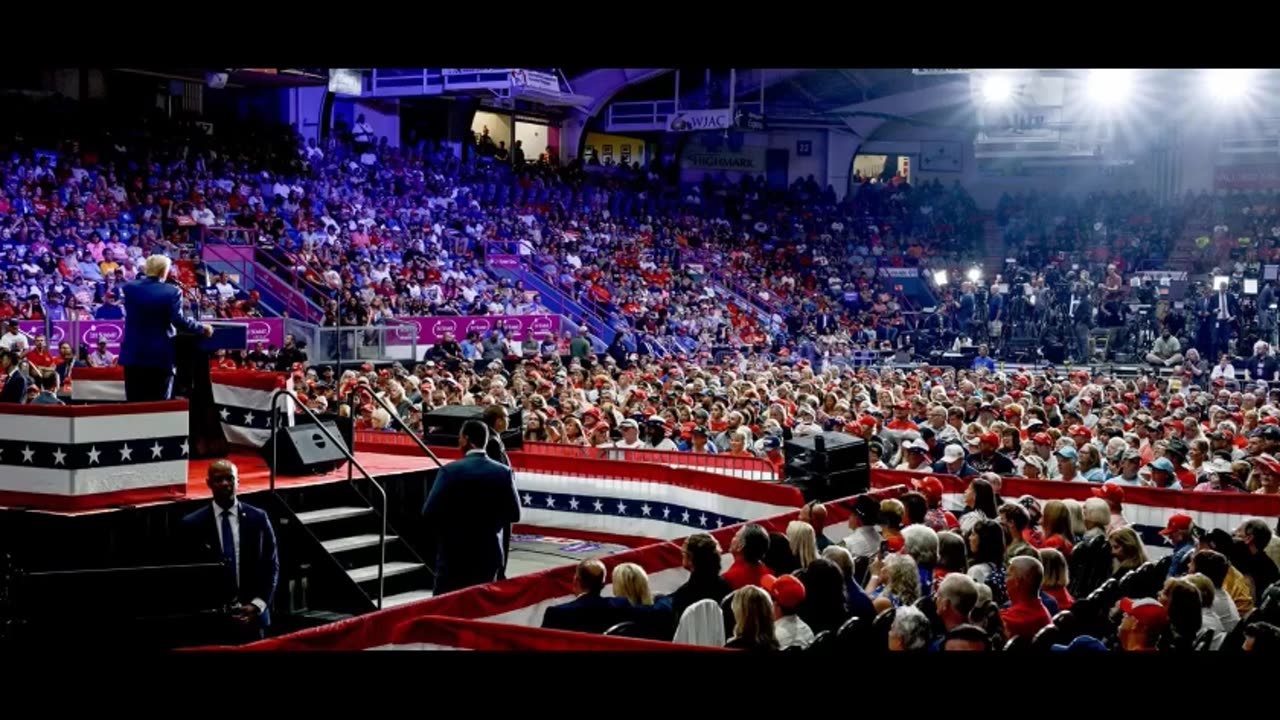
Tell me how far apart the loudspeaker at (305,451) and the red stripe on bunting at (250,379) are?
0.36 metres

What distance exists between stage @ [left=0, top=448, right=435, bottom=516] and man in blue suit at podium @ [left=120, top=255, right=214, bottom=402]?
2.35 feet

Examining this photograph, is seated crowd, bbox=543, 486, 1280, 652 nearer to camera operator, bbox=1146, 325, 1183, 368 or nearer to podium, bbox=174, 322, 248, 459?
podium, bbox=174, 322, 248, 459

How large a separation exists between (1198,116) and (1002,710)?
40.0m

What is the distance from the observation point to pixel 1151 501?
38.9 ft

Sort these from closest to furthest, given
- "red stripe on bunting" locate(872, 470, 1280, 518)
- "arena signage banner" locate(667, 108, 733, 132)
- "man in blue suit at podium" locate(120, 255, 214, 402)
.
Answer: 1. "man in blue suit at podium" locate(120, 255, 214, 402)
2. "red stripe on bunting" locate(872, 470, 1280, 518)
3. "arena signage banner" locate(667, 108, 733, 132)

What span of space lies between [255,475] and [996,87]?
3197 cm

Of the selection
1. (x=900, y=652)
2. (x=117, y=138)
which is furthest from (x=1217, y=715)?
(x=117, y=138)

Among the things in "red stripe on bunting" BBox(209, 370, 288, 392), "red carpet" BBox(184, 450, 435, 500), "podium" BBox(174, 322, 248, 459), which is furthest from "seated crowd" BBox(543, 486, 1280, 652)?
"podium" BBox(174, 322, 248, 459)

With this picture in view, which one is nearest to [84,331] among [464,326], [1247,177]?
[464,326]

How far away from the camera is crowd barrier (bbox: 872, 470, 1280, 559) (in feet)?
36.5

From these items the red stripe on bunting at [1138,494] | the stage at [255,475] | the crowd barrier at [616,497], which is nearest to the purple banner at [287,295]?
the crowd barrier at [616,497]

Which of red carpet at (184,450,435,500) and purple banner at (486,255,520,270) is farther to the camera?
purple banner at (486,255,520,270)

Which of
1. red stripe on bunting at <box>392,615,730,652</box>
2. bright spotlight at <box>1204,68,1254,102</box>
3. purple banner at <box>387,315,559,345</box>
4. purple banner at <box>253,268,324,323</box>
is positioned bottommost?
red stripe on bunting at <box>392,615,730,652</box>

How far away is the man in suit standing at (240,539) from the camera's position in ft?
26.1
